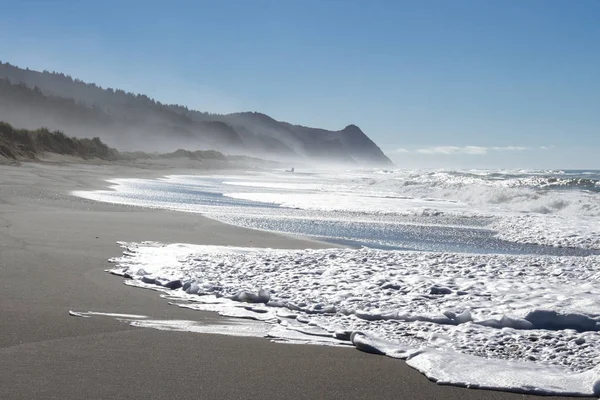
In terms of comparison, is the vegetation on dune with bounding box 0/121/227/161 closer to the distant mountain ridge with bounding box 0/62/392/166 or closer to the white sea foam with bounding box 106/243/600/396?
the white sea foam with bounding box 106/243/600/396

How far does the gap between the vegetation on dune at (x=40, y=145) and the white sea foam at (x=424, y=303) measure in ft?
96.5

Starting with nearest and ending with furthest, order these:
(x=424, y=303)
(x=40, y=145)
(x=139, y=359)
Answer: (x=139, y=359) → (x=424, y=303) → (x=40, y=145)

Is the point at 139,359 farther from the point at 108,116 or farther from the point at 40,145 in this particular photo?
the point at 108,116

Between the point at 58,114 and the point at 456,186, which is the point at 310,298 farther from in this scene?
the point at 58,114

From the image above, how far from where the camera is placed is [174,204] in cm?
1662

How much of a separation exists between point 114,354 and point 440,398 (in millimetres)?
1920

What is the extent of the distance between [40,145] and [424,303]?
131 feet

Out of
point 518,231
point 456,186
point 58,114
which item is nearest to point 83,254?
point 518,231

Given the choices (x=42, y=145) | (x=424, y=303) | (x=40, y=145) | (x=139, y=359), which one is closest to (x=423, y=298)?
(x=424, y=303)

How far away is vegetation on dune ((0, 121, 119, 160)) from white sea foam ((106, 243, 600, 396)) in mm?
29403

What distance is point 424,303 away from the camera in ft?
17.6

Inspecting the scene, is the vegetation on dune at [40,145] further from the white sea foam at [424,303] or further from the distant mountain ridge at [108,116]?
the distant mountain ridge at [108,116]

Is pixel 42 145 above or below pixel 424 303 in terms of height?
above

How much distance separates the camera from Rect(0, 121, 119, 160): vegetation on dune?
116 ft
